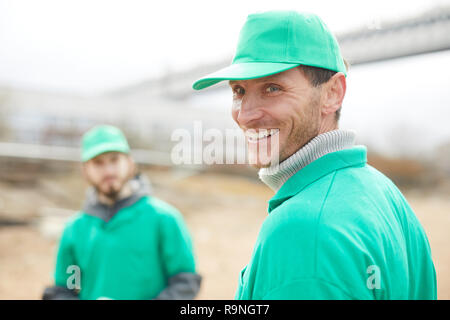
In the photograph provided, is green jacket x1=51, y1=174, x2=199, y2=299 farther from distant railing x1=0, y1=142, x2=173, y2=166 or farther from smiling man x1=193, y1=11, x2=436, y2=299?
distant railing x1=0, y1=142, x2=173, y2=166

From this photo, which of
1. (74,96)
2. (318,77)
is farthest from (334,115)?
(74,96)

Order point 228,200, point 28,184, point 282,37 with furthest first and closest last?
1. point 228,200
2. point 28,184
3. point 282,37

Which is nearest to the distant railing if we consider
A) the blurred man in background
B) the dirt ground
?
the dirt ground

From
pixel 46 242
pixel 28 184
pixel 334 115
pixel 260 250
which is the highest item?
pixel 28 184

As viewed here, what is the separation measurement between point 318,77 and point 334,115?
0.14 meters

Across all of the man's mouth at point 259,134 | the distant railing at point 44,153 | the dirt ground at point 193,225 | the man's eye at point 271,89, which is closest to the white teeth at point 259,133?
the man's mouth at point 259,134

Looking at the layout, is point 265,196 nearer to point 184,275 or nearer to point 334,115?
point 184,275

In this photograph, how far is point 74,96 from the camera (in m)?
11.3

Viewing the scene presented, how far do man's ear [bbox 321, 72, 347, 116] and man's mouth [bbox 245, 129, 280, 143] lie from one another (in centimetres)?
17

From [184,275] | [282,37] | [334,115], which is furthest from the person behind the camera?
[184,275]

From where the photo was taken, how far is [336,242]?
0.78 m

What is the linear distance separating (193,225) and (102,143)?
A: 6312 mm

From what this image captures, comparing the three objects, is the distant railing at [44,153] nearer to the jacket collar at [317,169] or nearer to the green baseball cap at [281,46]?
the green baseball cap at [281,46]

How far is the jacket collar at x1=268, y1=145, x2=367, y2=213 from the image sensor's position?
0.98 metres
